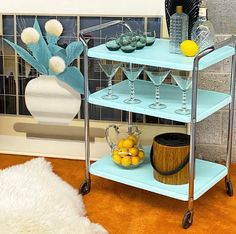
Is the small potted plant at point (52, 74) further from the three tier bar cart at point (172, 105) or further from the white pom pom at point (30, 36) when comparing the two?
the three tier bar cart at point (172, 105)

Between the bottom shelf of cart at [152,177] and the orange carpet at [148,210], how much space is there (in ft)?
0.36

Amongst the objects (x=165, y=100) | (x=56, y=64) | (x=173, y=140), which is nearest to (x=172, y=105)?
(x=165, y=100)

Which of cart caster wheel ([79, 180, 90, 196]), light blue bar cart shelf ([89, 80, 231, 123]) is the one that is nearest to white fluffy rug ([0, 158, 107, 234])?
cart caster wheel ([79, 180, 90, 196])

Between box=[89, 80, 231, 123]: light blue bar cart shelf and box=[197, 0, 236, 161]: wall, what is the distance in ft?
0.94

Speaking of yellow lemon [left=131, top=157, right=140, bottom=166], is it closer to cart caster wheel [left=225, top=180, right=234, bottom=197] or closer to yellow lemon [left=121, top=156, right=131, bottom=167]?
yellow lemon [left=121, top=156, right=131, bottom=167]

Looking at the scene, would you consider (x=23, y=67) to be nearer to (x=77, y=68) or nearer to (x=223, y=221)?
(x=77, y=68)

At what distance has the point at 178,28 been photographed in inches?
99.3

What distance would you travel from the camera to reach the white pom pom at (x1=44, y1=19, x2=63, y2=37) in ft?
9.81

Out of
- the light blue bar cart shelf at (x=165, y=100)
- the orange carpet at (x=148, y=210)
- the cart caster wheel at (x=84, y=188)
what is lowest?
the orange carpet at (x=148, y=210)

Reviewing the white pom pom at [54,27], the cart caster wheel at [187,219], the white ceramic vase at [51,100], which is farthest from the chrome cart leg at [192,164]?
the white pom pom at [54,27]

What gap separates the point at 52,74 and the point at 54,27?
23 cm

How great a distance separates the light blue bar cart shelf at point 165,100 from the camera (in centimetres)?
243

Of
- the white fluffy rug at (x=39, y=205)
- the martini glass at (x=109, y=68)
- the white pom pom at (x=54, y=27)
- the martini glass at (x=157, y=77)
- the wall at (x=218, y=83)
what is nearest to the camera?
the white fluffy rug at (x=39, y=205)

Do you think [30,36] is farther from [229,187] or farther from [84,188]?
[229,187]
